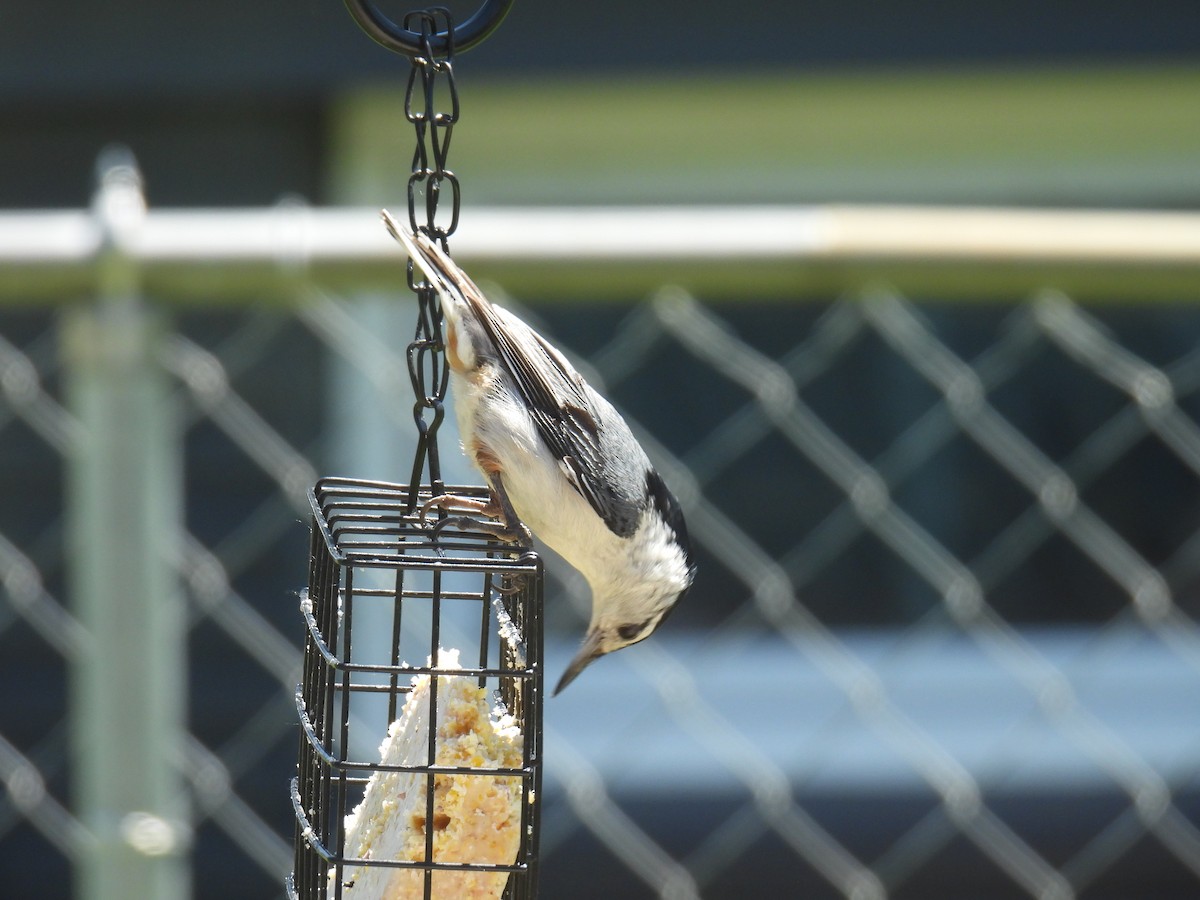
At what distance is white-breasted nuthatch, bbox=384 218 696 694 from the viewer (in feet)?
5.73

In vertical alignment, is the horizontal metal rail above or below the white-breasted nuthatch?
above

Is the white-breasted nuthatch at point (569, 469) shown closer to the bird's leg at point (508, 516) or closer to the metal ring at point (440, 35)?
the bird's leg at point (508, 516)

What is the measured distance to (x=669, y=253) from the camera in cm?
188

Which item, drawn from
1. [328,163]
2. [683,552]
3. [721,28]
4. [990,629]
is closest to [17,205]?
[328,163]

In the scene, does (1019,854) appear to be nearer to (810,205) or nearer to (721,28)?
(810,205)

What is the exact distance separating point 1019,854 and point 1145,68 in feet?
5.64

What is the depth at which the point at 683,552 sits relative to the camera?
189 centimetres

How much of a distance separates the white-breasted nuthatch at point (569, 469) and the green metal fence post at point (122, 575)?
397 mm

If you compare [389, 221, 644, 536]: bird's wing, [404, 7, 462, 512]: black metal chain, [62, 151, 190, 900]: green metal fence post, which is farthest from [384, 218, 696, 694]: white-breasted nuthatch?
[62, 151, 190, 900]: green metal fence post

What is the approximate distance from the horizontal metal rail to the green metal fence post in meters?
0.05

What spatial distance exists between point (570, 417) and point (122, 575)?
59 centimetres

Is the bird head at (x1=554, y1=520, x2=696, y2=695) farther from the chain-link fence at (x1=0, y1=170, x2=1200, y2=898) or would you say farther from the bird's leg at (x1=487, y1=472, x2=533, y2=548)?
the chain-link fence at (x1=0, y1=170, x2=1200, y2=898)

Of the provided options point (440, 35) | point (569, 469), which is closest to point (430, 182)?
point (440, 35)

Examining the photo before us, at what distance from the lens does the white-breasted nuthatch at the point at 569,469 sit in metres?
1.75
